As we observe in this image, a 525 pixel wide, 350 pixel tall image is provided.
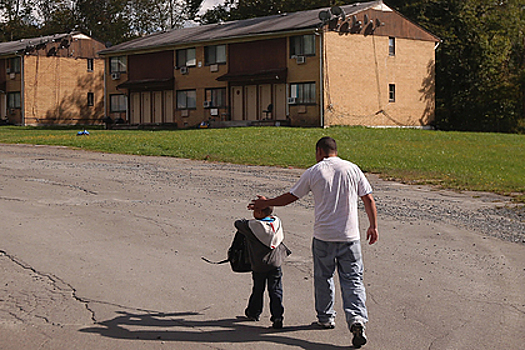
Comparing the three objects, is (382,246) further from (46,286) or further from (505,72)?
(505,72)

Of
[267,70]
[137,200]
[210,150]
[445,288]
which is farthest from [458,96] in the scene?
[445,288]

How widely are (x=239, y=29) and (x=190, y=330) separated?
39.3 m

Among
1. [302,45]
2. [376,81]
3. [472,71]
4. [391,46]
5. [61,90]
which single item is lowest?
[376,81]

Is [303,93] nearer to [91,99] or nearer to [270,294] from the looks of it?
[91,99]

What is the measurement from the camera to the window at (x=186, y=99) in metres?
45.2

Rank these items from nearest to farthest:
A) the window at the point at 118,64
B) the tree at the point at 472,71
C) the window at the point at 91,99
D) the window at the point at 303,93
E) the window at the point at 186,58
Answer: the window at the point at 303,93
the window at the point at 186,58
the tree at the point at 472,71
the window at the point at 118,64
the window at the point at 91,99

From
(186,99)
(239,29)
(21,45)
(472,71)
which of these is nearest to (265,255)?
(239,29)

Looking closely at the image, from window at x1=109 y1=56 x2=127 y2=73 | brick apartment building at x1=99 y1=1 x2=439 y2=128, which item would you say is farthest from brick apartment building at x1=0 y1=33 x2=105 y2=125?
brick apartment building at x1=99 y1=1 x2=439 y2=128

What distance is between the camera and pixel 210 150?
78.2ft

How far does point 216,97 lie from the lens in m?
44.2

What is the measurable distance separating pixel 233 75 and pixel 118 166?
24444mm

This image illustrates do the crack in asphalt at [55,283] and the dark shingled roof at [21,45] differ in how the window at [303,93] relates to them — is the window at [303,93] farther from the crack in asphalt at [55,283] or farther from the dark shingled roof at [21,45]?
the crack in asphalt at [55,283]

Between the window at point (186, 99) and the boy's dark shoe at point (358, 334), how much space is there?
40140 mm

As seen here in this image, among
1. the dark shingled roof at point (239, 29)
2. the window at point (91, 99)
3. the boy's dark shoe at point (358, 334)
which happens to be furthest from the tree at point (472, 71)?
the boy's dark shoe at point (358, 334)
